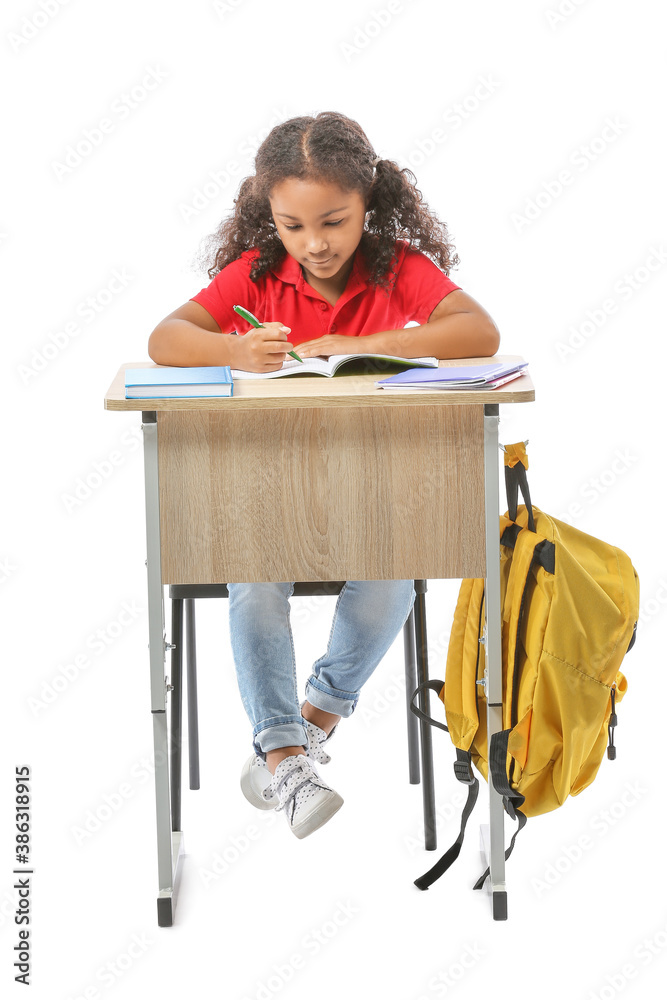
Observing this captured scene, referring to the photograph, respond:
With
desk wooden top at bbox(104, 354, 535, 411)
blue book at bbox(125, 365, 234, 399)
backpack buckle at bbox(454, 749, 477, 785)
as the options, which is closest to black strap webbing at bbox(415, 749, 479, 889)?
backpack buckle at bbox(454, 749, 477, 785)

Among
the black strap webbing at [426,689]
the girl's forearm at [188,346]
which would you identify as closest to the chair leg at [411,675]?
the black strap webbing at [426,689]

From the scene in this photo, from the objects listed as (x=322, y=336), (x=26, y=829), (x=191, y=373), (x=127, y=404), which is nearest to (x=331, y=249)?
(x=322, y=336)

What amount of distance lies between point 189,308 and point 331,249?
31 cm

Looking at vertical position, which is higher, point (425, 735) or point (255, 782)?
point (425, 735)

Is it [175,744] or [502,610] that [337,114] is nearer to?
[502,610]

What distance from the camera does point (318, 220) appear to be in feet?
7.98

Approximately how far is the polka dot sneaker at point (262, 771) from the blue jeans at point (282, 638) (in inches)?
3.1

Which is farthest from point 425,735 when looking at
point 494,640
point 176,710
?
point 176,710

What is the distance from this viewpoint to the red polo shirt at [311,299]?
258cm

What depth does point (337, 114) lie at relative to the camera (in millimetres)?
2529

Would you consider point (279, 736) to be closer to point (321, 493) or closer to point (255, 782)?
point (255, 782)

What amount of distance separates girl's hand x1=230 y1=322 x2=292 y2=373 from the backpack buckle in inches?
30.5

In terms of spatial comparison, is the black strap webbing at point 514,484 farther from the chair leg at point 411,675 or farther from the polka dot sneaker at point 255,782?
the polka dot sneaker at point 255,782

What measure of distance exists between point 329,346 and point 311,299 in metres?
0.23
